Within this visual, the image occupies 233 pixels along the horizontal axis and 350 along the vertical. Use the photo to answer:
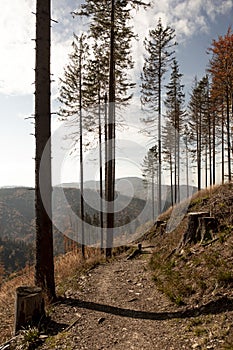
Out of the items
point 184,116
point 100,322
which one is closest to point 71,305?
point 100,322

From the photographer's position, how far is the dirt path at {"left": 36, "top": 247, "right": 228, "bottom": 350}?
14.6ft

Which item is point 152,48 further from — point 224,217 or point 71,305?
point 71,305

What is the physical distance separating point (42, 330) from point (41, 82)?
5669 mm

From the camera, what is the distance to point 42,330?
5.21 metres

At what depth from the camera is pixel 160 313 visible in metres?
5.50

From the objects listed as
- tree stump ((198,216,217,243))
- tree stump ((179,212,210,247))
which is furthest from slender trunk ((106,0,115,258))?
tree stump ((198,216,217,243))

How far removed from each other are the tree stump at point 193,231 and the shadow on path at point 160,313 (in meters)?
3.46

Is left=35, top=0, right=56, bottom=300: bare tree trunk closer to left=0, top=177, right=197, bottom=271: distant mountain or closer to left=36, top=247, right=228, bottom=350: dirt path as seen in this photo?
left=0, top=177, right=197, bottom=271: distant mountain

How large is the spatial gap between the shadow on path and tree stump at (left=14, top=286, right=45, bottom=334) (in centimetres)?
128

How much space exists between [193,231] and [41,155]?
208 inches

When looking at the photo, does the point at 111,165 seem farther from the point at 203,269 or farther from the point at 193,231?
the point at 203,269

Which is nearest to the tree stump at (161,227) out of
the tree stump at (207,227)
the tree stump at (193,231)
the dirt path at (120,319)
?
the tree stump at (193,231)

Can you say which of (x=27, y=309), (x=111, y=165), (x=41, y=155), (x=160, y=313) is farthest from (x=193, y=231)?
(x=111, y=165)

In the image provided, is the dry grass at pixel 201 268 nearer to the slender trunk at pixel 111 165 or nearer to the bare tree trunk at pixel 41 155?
the bare tree trunk at pixel 41 155
